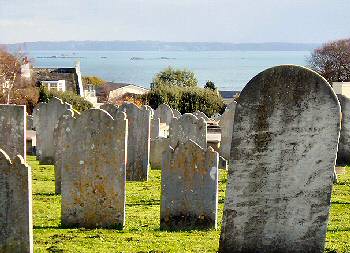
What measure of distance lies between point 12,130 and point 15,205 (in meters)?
6.37

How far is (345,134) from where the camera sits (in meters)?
21.3

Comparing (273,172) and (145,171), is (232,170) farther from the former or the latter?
(145,171)

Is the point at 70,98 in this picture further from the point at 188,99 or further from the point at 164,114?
the point at 164,114

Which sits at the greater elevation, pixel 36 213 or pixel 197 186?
pixel 197 186

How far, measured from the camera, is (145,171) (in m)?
17.9

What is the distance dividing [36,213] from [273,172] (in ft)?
17.8

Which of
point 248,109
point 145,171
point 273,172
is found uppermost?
point 248,109

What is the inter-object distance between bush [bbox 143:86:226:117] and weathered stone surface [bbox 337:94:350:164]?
93.5 ft

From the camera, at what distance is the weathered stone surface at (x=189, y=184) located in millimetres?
11188

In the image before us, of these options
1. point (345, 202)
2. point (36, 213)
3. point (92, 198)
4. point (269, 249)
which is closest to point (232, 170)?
point (269, 249)

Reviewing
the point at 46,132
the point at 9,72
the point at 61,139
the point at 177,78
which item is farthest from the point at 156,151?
the point at 177,78

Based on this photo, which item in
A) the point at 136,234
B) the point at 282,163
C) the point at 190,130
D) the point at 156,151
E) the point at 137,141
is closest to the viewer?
the point at 282,163

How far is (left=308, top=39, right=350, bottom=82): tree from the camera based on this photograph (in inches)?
2636

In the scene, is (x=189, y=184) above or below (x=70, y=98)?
above
